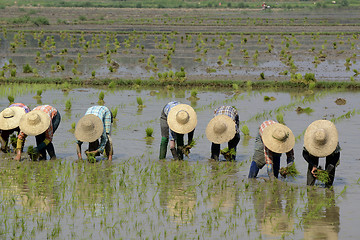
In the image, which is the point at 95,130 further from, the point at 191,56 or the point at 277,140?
the point at 191,56

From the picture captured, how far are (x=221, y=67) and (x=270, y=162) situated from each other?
1436cm

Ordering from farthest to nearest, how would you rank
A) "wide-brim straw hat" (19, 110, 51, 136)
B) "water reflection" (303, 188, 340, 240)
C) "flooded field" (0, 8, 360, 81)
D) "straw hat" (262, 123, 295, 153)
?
"flooded field" (0, 8, 360, 81), "wide-brim straw hat" (19, 110, 51, 136), "straw hat" (262, 123, 295, 153), "water reflection" (303, 188, 340, 240)

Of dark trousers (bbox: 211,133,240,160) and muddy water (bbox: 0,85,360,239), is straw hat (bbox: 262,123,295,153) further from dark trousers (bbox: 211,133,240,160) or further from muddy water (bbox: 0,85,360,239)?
dark trousers (bbox: 211,133,240,160)

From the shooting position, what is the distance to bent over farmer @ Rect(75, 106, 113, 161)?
331 inches

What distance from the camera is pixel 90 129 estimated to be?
27.6ft

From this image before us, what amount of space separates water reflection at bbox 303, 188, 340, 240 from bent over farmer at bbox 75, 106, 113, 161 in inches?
114

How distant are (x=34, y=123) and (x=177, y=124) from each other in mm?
1932

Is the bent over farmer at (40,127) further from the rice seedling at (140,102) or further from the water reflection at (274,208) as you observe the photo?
the rice seedling at (140,102)

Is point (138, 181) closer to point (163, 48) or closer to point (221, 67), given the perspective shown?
point (221, 67)

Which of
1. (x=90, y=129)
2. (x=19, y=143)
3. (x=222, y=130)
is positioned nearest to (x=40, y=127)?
(x=19, y=143)

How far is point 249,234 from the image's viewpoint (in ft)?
20.3

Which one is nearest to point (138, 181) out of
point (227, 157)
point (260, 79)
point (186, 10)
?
point (227, 157)

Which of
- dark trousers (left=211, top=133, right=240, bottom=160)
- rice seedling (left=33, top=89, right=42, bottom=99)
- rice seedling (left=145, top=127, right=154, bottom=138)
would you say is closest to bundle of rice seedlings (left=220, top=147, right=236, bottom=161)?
dark trousers (left=211, top=133, right=240, bottom=160)

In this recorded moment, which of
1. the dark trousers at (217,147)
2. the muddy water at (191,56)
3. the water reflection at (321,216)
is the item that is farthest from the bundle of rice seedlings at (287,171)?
the muddy water at (191,56)
